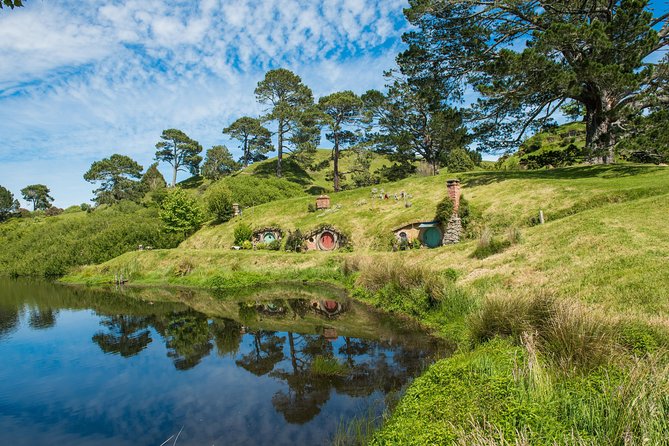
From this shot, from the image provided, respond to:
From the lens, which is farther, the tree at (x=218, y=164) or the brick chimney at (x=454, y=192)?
the tree at (x=218, y=164)

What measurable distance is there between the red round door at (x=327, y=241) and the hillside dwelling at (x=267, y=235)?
244 inches

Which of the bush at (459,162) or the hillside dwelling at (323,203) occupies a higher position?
the bush at (459,162)

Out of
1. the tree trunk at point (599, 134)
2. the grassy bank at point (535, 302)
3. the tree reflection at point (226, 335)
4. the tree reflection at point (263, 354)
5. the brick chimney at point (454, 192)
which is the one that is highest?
the tree trunk at point (599, 134)

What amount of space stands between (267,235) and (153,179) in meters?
53.7

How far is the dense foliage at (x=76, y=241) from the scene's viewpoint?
1817 inches

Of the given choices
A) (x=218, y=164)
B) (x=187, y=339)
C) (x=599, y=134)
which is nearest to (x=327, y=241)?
(x=187, y=339)

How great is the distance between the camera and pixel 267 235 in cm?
4119

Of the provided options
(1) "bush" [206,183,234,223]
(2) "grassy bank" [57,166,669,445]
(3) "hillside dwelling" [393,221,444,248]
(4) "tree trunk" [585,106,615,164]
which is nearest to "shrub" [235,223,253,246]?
(2) "grassy bank" [57,166,669,445]

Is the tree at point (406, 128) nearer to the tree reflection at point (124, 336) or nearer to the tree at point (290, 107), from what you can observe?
the tree at point (290, 107)

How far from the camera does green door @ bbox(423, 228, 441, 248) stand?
29312 mm

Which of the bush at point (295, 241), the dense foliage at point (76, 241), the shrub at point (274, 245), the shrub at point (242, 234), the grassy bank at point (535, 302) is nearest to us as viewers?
the grassy bank at point (535, 302)

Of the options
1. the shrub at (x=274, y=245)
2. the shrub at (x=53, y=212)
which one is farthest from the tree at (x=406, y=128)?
the shrub at (x=53, y=212)

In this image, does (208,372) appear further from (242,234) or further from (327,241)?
(242,234)

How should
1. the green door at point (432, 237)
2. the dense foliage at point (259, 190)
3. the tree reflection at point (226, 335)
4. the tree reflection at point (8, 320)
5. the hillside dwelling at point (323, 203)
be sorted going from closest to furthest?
the tree reflection at point (226, 335), the tree reflection at point (8, 320), the green door at point (432, 237), the hillside dwelling at point (323, 203), the dense foliage at point (259, 190)
